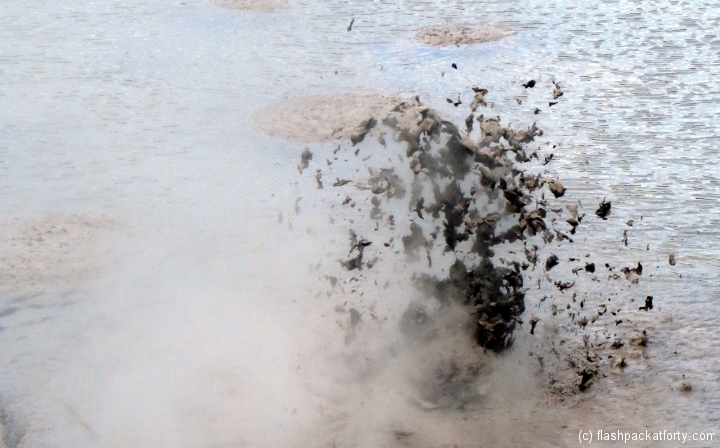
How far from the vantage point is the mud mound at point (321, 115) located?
6109 millimetres

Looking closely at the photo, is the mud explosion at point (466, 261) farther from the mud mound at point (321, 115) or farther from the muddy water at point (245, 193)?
the mud mound at point (321, 115)

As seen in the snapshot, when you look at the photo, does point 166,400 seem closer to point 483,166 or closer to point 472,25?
point 483,166

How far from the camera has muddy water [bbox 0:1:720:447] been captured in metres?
3.77

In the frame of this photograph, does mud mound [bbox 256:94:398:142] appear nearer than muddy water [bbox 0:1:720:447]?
No

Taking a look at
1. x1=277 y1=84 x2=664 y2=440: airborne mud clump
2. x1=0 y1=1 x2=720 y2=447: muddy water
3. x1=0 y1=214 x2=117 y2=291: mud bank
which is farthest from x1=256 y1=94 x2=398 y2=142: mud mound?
x1=0 y1=214 x2=117 y2=291: mud bank

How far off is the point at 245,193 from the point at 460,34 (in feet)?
10.0

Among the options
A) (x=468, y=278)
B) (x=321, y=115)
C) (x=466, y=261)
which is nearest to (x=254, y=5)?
(x=321, y=115)

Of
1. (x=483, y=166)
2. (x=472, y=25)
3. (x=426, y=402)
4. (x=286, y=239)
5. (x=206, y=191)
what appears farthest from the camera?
(x=472, y=25)

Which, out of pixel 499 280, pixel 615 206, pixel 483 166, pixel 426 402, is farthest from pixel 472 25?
pixel 426 402

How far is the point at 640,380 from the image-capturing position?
381 cm

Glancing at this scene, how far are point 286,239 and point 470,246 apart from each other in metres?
1.09

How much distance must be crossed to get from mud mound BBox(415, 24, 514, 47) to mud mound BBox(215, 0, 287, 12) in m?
1.70

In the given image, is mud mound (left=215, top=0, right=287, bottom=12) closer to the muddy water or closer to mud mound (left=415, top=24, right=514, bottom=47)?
the muddy water

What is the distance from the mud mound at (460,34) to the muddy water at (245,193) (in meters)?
0.15
